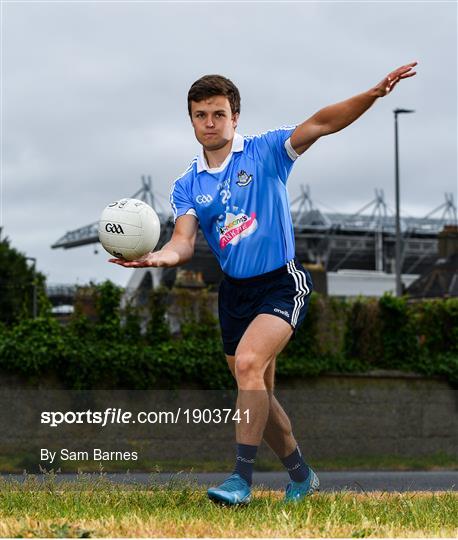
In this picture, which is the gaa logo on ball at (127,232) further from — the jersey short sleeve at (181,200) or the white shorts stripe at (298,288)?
the white shorts stripe at (298,288)

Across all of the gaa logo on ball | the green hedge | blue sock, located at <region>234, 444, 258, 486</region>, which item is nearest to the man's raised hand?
the gaa logo on ball

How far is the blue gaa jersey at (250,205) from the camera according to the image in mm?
7867

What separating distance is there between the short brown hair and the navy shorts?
125 cm

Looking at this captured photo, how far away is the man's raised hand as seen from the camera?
734 cm

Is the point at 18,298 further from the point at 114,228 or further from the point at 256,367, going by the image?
the point at 256,367

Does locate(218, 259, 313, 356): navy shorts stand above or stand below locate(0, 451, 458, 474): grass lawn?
above

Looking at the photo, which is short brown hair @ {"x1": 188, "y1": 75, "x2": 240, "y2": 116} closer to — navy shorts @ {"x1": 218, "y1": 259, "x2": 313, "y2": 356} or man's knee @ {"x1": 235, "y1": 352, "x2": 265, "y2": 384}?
navy shorts @ {"x1": 218, "y1": 259, "x2": 313, "y2": 356}

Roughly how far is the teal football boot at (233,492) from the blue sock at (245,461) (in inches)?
1.4

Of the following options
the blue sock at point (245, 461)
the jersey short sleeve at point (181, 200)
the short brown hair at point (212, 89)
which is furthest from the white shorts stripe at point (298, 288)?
the short brown hair at point (212, 89)

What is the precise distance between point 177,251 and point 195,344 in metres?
16.7

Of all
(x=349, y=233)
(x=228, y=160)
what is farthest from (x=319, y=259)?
(x=228, y=160)

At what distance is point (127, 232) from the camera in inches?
299

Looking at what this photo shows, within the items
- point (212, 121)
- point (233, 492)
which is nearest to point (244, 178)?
point (212, 121)

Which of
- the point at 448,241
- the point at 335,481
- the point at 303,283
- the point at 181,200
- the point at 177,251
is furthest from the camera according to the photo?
the point at 448,241
